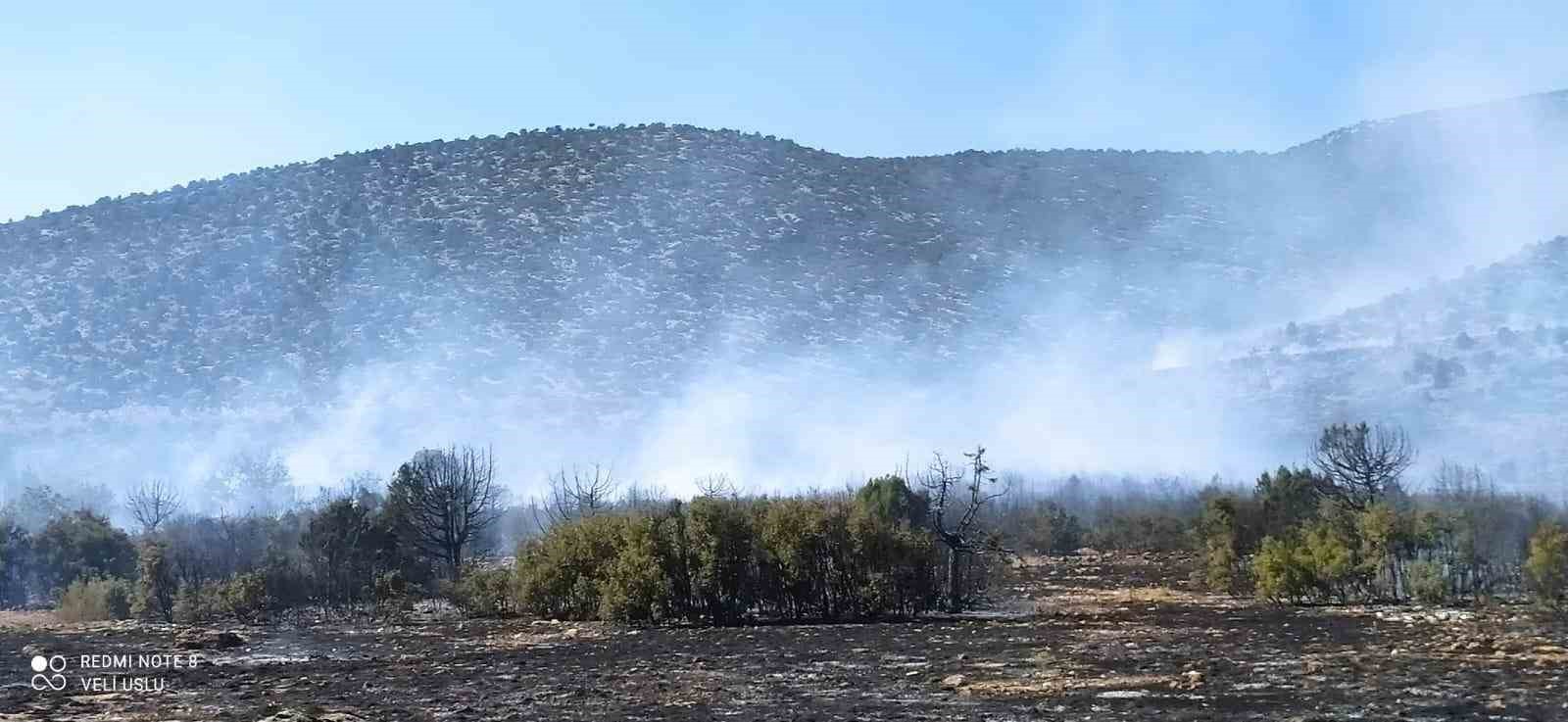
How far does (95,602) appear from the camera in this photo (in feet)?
129

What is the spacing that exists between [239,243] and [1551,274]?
10102 centimetres

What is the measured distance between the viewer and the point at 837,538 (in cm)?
3497

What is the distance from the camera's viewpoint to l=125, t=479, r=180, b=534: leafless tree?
227 ft

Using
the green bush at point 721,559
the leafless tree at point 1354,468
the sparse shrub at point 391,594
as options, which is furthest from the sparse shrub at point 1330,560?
the sparse shrub at point 391,594

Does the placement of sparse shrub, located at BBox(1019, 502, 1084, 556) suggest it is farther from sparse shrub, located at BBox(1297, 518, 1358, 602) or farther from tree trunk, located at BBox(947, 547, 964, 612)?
tree trunk, located at BBox(947, 547, 964, 612)

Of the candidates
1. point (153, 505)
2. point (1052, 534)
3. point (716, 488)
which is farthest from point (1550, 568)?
point (153, 505)

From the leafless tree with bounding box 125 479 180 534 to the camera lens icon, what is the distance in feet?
130

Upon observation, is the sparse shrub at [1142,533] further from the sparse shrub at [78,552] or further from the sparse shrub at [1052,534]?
the sparse shrub at [78,552]

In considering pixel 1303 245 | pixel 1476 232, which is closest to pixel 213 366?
pixel 1303 245

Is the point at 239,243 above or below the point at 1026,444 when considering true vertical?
above

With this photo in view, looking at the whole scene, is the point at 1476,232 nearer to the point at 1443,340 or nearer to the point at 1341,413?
the point at 1443,340

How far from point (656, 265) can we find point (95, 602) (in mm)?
83428

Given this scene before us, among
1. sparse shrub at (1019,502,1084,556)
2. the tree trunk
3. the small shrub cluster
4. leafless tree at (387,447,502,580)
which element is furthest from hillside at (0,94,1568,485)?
the tree trunk

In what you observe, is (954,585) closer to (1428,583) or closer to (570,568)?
(570,568)
